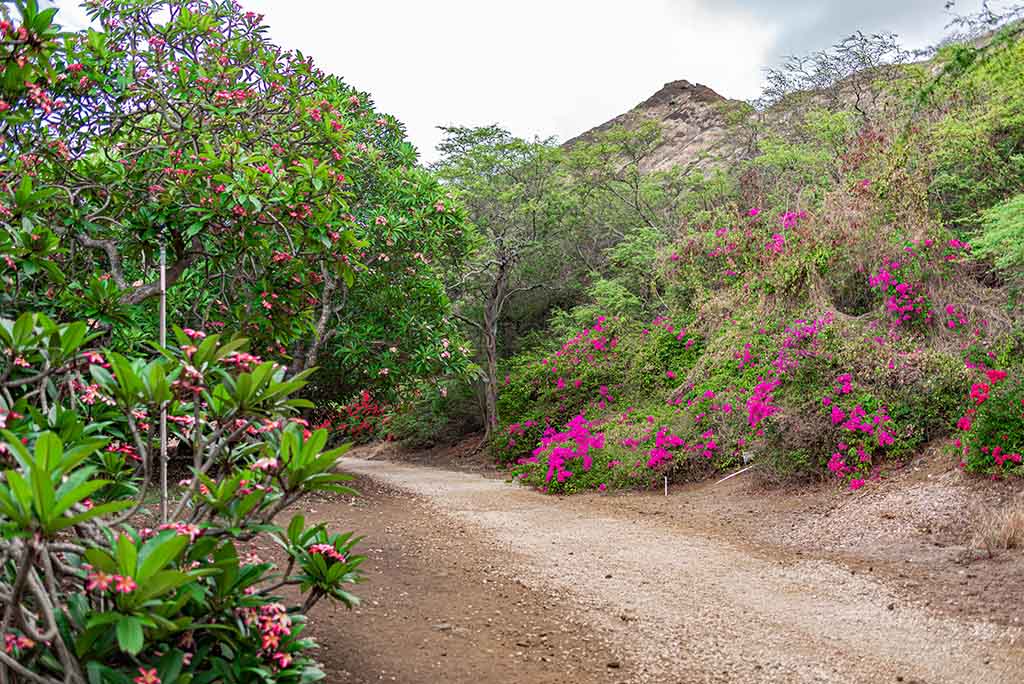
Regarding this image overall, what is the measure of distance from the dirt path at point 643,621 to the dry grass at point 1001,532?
2.90ft

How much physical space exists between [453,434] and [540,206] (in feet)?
20.6

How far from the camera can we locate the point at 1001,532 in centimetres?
487

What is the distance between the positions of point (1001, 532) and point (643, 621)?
281 centimetres

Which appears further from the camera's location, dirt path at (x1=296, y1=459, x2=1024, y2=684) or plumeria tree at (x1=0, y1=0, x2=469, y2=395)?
plumeria tree at (x1=0, y1=0, x2=469, y2=395)

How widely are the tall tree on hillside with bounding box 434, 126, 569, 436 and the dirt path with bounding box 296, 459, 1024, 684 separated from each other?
1041 cm

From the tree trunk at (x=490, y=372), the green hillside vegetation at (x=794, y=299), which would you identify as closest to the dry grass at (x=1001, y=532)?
the green hillside vegetation at (x=794, y=299)

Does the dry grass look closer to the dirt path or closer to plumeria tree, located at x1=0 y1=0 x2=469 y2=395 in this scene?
the dirt path

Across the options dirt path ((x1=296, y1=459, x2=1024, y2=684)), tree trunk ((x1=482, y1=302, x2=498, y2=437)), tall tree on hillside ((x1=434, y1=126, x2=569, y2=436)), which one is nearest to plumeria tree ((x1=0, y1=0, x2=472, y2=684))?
dirt path ((x1=296, y1=459, x2=1024, y2=684))

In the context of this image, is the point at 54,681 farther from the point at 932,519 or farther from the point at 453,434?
the point at 453,434

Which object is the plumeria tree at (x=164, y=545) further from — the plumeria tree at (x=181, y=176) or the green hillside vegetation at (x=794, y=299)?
the green hillside vegetation at (x=794, y=299)

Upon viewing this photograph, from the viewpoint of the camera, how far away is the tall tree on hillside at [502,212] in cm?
1645

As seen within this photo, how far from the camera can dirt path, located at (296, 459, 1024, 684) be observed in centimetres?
338

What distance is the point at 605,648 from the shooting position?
3727 millimetres

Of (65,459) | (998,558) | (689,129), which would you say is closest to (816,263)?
(998,558)
